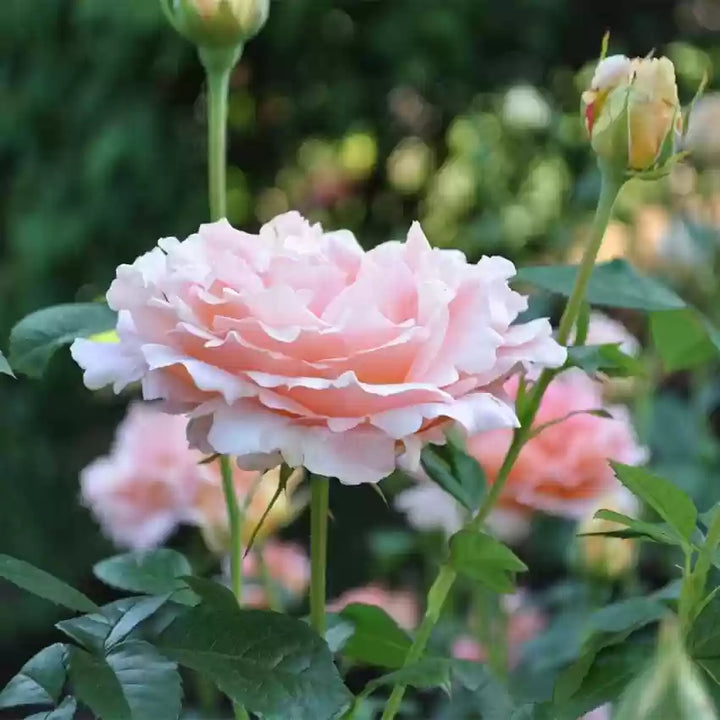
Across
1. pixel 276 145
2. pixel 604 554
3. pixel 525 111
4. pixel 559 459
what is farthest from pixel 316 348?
pixel 276 145

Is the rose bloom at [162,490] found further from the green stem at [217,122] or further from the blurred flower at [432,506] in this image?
the green stem at [217,122]

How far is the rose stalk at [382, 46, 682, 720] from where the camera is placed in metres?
0.34

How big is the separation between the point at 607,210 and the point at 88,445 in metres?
1.56

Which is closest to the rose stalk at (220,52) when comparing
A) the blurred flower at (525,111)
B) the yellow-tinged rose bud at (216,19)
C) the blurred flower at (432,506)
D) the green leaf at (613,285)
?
the yellow-tinged rose bud at (216,19)

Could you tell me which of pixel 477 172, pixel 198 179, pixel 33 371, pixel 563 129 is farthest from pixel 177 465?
pixel 198 179

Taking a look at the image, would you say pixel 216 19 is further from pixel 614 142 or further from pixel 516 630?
pixel 516 630

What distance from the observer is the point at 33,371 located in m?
0.35

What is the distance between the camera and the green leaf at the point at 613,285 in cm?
38

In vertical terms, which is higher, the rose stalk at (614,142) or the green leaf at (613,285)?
the rose stalk at (614,142)

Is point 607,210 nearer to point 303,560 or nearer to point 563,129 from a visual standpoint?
point 303,560

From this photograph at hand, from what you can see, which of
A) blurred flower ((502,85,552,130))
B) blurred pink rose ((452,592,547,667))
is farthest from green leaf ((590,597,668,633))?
blurred flower ((502,85,552,130))

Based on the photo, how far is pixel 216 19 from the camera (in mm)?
389

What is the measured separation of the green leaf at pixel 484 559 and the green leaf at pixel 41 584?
0.34 ft

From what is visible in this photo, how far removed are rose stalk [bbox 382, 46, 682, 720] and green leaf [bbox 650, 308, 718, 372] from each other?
0.07 m
